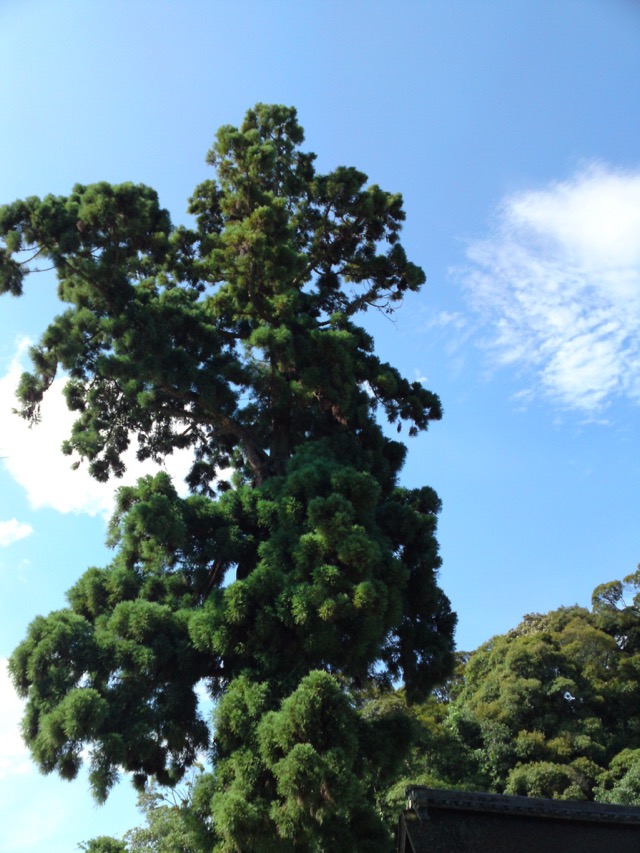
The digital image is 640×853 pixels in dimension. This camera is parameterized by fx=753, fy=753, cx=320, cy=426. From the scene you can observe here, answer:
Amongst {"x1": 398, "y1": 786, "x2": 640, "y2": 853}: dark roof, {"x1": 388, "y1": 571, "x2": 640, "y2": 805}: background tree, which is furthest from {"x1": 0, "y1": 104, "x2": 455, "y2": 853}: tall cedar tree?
{"x1": 388, "y1": 571, "x2": 640, "y2": 805}: background tree

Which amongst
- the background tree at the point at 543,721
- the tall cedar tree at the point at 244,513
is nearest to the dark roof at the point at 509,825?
the tall cedar tree at the point at 244,513

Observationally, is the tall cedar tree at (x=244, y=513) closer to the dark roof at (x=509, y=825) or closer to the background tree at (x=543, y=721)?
the dark roof at (x=509, y=825)

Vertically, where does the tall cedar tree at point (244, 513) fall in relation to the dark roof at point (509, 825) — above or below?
above

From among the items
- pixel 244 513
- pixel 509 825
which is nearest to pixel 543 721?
pixel 509 825

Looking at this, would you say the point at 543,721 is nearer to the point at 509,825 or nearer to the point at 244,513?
the point at 509,825

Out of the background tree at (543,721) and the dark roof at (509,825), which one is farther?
the background tree at (543,721)

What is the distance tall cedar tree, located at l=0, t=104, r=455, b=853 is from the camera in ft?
25.3

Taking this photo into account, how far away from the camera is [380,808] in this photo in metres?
13.5

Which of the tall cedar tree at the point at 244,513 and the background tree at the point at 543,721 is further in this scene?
the background tree at the point at 543,721

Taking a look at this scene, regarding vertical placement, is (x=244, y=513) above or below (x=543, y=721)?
above

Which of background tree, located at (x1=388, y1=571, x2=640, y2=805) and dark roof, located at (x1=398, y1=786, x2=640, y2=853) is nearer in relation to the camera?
dark roof, located at (x1=398, y1=786, x2=640, y2=853)

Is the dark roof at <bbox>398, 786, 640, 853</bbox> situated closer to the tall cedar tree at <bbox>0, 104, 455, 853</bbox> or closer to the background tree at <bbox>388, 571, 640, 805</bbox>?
the tall cedar tree at <bbox>0, 104, 455, 853</bbox>

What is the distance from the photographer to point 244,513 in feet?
33.6

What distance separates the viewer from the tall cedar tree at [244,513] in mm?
7703
